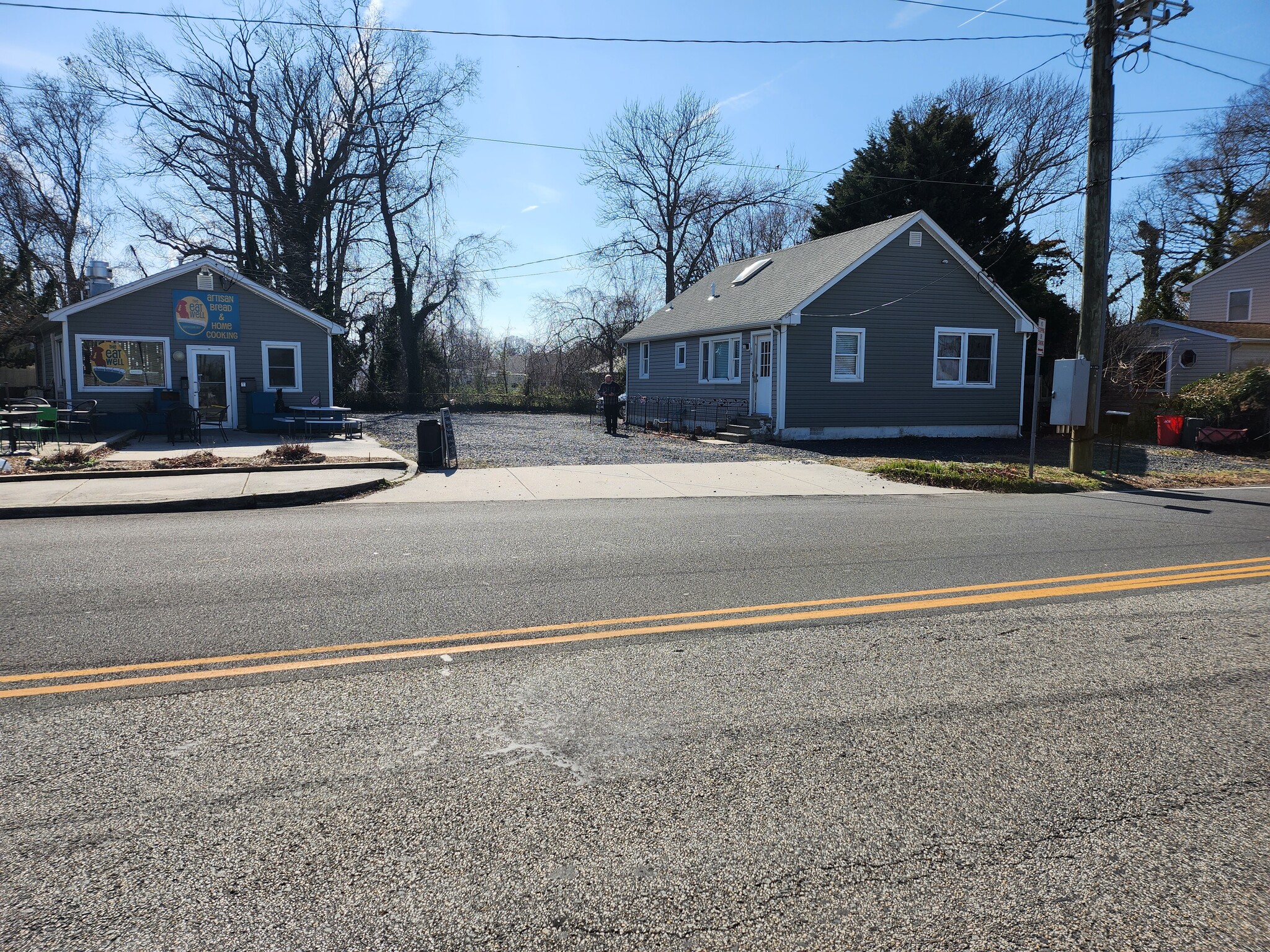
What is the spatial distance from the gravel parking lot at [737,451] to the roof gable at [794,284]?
136 inches

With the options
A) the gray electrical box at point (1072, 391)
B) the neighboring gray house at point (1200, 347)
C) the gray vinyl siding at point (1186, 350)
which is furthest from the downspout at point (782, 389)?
the gray vinyl siding at point (1186, 350)

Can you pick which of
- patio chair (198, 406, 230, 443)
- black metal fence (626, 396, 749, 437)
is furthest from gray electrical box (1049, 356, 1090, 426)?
patio chair (198, 406, 230, 443)

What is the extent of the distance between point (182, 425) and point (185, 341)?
149 inches

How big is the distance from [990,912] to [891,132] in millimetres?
32531

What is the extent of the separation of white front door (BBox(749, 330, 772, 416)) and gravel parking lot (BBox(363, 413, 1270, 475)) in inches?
59.2

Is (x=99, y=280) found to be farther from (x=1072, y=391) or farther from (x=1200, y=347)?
(x=1200, y=347)

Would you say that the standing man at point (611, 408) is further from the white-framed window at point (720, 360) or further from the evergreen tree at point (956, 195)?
the evergreen tree at point (956, 195)

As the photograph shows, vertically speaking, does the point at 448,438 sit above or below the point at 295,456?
above

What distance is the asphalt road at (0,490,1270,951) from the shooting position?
97.1 inches

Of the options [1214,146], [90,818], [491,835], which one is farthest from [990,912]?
[1214,146]

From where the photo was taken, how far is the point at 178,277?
2158 cm

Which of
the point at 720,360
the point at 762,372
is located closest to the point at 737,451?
the point at 762,372

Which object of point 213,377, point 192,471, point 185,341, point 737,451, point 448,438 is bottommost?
point 192,471

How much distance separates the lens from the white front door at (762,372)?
21.2 meters
